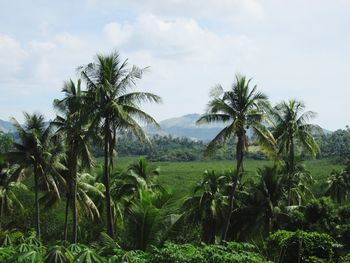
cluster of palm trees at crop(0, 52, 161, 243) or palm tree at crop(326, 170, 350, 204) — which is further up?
cluster of palm trees at crop(0, 52, 161, 243)

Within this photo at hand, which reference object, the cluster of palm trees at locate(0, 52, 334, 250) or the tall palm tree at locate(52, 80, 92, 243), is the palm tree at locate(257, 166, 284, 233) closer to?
the cluster of palm trees at locate(0, 52, 334, 250)

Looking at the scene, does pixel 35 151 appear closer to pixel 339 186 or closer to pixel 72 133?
pixel 72 133

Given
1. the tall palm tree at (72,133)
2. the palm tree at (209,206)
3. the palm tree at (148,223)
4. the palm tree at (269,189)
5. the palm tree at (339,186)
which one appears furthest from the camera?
the palm tree at (339,186)

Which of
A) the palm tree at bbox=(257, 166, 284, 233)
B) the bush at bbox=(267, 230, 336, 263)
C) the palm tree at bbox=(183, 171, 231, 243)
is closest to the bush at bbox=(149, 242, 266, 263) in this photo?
the bush at bbox=(267, 230, 336, 263)

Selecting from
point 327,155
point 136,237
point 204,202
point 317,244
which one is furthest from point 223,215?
point 327,155

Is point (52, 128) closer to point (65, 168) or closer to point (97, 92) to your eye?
point (65, 168)

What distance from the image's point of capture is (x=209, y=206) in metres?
25.6

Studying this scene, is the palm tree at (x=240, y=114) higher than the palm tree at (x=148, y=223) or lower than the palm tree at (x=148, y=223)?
higher

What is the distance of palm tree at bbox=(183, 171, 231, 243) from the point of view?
2567 centimetres

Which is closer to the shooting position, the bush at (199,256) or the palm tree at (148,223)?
the bush at (199,256)

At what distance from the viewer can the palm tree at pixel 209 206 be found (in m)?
25.7

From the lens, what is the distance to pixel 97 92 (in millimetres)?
19016

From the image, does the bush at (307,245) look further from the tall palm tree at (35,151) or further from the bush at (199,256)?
the tall palm tree at (35,151)

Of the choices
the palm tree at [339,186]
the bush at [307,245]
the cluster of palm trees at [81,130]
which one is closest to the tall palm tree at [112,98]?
the cluster of palm trees at [81,130]
